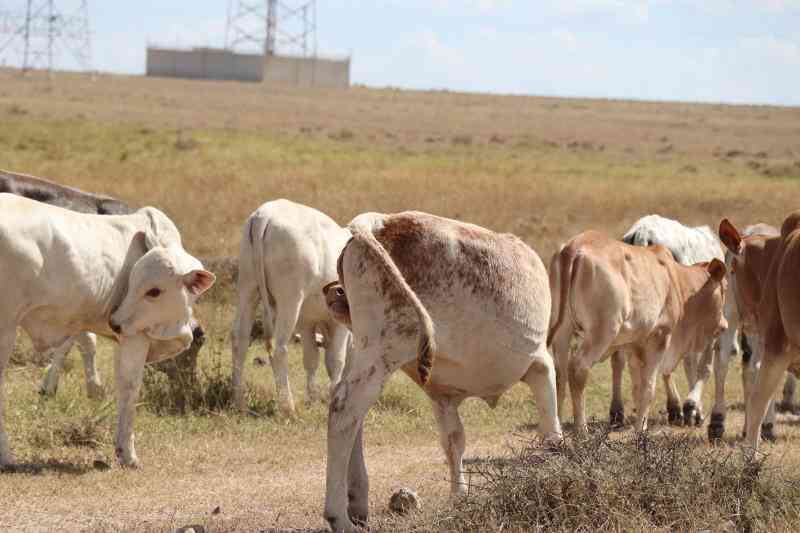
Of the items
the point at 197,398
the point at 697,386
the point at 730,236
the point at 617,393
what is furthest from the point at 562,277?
the point at 197,398

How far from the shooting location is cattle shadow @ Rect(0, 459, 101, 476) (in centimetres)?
862

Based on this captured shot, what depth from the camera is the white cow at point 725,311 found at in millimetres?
11859

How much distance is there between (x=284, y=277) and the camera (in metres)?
11.4

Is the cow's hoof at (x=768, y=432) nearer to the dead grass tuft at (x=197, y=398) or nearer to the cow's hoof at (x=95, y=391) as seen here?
the dead grass tuft at (x=197, y=398)

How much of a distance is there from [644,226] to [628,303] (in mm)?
3734

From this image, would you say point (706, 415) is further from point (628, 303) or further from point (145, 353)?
point (145, 353)

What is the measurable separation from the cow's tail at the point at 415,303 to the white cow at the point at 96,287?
8.42 feet

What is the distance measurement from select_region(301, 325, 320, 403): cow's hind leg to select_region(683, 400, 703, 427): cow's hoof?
11.7 ft

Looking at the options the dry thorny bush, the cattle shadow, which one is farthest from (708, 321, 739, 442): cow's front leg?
the cattle shadow

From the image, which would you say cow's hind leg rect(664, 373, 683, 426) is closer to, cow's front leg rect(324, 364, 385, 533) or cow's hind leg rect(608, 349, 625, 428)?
cow's hind leg rect(608, 349, 625, 428)

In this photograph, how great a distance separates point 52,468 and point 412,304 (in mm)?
3742

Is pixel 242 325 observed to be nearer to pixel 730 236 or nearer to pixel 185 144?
pixel 730 236

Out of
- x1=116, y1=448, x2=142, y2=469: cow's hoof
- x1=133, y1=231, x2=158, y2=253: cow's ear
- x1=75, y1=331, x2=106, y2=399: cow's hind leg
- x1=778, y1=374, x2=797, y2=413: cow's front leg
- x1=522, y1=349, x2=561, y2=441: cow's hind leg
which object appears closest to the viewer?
x1=522, y1=349, x2=561, y2=441: cow's hind leg

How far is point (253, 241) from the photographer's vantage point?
11.4 metres
